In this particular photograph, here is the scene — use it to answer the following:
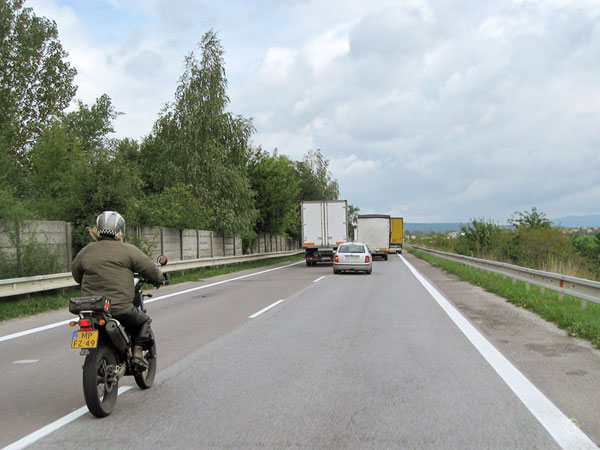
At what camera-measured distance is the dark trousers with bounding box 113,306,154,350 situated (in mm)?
5312

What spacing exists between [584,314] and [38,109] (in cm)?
4170

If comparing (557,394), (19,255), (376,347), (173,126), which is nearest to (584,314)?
(376,347)

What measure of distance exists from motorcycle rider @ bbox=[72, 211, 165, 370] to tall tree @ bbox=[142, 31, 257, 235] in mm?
25015

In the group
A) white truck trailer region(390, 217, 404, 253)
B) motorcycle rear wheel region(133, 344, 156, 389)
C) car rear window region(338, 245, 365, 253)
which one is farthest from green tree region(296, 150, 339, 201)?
motorcycle rear wheel region(133, 344, 156, 389)

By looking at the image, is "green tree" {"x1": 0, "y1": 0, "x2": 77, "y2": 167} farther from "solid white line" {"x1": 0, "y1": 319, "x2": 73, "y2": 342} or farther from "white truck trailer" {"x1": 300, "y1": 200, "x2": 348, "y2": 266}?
"solid white line" {"x1": 0, "y1": 319, "x2": 73, "y2": 342}

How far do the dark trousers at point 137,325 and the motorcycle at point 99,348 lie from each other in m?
0.10

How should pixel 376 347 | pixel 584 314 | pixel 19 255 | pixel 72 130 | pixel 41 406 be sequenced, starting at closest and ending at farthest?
pixel 41 406 → pixel 376 347 → pixel 584 314 → pixel 19 255 → pixel 72 130

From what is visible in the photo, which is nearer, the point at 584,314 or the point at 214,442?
the point at 214,442

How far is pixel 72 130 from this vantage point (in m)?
50.8

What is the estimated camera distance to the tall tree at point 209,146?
3152cm

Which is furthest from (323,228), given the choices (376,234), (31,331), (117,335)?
(117,335)

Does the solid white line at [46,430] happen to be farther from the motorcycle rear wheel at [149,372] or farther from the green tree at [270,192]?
the green tree at [270,192]

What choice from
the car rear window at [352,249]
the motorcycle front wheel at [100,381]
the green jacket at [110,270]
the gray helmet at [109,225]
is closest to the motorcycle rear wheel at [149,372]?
the motorcycle front wheel at [100,381]

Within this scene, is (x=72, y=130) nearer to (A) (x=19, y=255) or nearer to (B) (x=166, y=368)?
(A) (x=19, y=255)
